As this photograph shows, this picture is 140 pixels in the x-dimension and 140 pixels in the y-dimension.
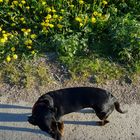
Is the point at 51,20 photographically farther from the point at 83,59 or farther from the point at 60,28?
the point at 83,59

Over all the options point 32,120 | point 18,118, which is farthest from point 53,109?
point 18,118

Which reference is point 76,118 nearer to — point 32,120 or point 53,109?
point 53,109

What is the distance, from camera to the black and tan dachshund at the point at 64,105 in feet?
17.4

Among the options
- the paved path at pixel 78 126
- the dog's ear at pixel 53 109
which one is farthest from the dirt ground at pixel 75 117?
the dog's ear at pixel 53 109

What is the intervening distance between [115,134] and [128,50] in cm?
149

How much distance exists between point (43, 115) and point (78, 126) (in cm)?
66

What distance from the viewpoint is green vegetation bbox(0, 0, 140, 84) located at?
21.1 ft

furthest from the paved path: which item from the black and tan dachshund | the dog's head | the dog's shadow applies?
the dog's head

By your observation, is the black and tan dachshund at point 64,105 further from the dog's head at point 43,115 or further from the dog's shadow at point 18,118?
the dog's shadow at point 18,118

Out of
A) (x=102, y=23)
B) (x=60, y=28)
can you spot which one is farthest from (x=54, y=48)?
(x=102, y=23)

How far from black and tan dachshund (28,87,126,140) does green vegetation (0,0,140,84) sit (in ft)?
2.75

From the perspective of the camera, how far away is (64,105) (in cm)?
540

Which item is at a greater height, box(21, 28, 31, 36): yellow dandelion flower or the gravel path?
box(21, 28, 31, 36): yellow dandelion flower

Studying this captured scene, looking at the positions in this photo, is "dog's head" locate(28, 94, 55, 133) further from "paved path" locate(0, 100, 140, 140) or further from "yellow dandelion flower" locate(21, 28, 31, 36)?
"yellow dandelion flower" locate(21, 28, 31, 36)
